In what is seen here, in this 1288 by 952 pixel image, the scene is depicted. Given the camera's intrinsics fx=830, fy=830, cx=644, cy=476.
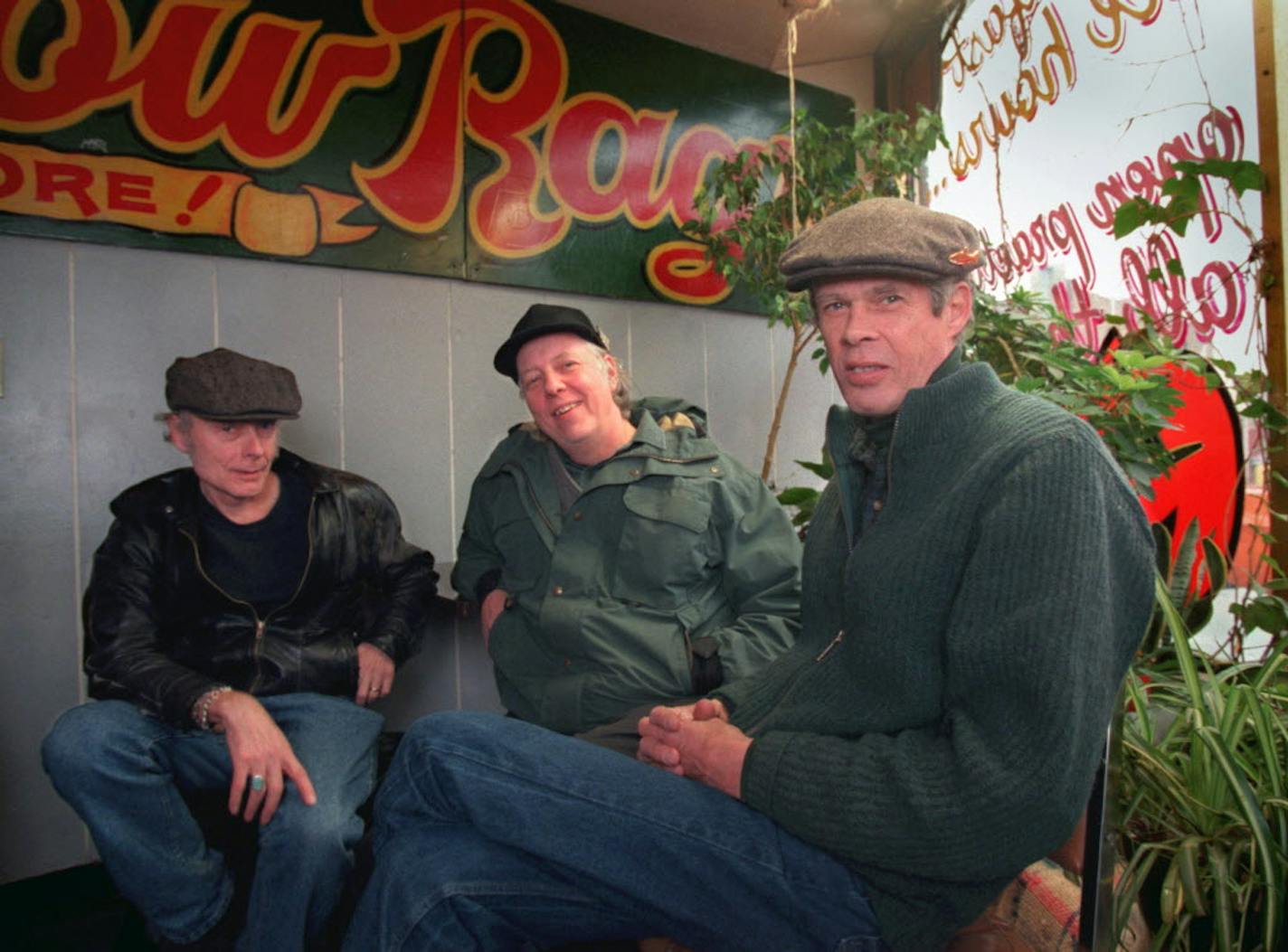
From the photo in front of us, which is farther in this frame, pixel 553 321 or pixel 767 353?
pixel 767 353

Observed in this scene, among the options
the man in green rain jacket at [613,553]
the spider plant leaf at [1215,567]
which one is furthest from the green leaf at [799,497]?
the spider plant leaf at [1215,567]

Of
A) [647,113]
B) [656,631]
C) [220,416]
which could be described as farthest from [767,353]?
[220,416]

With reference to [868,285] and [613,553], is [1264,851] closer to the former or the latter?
[868,285]

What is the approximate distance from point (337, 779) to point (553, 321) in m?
1.07

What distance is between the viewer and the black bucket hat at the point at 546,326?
6.13 ft

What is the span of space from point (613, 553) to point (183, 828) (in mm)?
Result: 996

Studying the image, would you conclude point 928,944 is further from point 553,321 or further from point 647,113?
point 647,113

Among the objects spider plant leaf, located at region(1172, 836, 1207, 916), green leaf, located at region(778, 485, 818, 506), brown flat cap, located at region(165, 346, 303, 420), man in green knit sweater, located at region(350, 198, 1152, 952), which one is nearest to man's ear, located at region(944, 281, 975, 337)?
man in green knit sweater, located at region(350, 198, 1152, 952)

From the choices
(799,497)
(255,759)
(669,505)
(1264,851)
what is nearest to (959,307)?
(669,505)

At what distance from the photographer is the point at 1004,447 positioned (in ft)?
3.05

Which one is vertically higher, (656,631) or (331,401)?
(331,401)

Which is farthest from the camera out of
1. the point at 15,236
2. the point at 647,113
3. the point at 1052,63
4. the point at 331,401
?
the point at 647,113

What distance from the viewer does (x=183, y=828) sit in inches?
63.7

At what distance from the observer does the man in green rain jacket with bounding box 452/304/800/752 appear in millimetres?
1657
